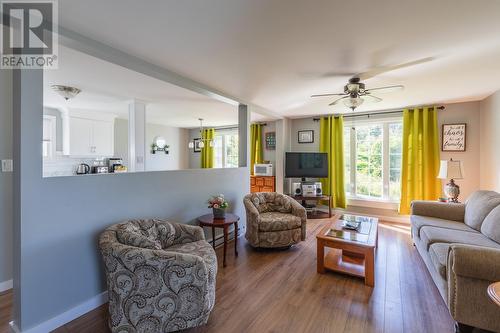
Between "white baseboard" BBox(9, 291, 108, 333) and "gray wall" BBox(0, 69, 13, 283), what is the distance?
3.06 feet

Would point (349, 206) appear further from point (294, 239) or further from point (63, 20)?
point (63, 20)

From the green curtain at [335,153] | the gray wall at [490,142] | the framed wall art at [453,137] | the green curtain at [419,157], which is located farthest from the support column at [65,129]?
the gray wall at [490,142]

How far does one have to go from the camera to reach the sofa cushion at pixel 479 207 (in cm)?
259

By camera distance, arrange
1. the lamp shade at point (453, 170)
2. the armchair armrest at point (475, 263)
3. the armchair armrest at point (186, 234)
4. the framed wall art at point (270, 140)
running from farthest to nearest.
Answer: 1. the framed wall art at point (270, 140)
2. the lamp shade at point (453, 170)
3. the armchair armrest at point (186, 234)
4. the armchair armrest at point (475, 263)

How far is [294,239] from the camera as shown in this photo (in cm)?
330

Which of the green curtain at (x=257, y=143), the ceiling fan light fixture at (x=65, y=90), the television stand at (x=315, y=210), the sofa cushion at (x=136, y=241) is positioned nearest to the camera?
the sofa cushion at (x=136, y=241)

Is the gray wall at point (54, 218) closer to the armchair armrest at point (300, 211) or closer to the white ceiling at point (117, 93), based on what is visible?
the white ceiling at point (117, 93)

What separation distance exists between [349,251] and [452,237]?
99 cm

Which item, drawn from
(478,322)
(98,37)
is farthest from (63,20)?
(478,322)

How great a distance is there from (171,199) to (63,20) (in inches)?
73.8

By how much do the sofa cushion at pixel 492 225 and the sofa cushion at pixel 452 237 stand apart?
47 millimetres

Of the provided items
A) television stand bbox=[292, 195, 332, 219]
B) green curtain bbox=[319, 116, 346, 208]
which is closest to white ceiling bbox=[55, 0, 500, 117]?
green curtain bbox=[319, 116, 346, 208]

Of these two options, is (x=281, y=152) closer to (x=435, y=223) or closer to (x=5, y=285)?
(x=435, y=223)

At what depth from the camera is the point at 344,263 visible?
9.24ft
